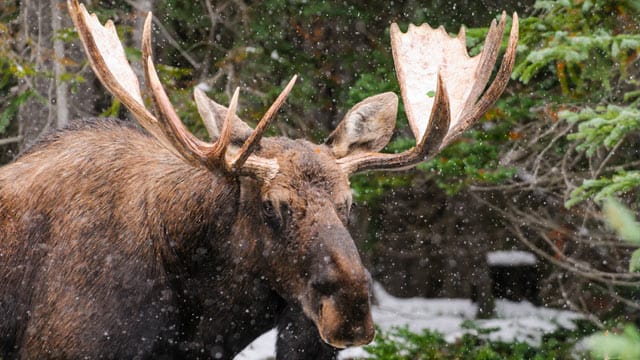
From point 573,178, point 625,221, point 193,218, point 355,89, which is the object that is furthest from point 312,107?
point 625,221

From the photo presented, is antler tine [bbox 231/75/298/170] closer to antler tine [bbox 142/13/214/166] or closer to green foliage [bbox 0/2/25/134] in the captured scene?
antler tine [bbox 142/13/214/166]

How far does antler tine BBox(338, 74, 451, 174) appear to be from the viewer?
12.5ft

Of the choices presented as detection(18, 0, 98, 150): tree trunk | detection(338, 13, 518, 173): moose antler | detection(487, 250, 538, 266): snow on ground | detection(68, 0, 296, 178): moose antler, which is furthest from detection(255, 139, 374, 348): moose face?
detection(487, 250, 538, 266): snow on ground

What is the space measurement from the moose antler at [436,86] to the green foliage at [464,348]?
2.77 meters

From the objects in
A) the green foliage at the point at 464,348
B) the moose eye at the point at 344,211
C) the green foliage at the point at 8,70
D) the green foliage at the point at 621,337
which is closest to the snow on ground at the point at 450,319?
the green foliage at the point at 464,348

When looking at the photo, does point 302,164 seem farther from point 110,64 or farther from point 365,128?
point 110,64

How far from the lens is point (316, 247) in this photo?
11.3 ft

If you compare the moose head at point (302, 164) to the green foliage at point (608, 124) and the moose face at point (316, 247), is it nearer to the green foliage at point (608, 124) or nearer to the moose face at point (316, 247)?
the moose face at point (316, 247)

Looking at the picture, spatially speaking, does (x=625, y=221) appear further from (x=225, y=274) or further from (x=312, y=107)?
(x=312, y=107)

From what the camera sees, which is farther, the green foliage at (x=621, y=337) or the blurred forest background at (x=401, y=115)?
the blurred forest background at (x=401, y=115)

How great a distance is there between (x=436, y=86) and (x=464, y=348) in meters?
3.25

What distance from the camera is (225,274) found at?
3793mm

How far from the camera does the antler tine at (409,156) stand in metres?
3.81

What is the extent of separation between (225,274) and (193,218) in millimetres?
272
